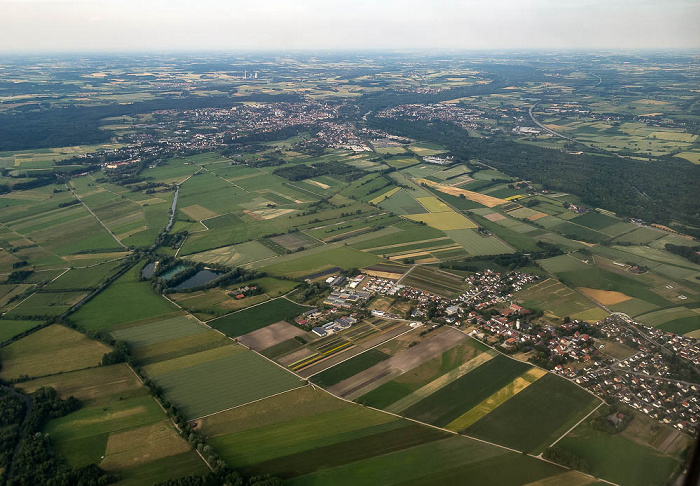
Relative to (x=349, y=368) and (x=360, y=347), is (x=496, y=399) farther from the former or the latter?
(x=360, y=347)

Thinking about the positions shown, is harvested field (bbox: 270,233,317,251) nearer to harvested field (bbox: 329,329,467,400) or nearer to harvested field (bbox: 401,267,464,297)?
harvested field (bbox: 401,267,464,297)

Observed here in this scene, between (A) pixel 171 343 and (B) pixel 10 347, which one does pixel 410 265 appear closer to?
(A) pixel 171 343

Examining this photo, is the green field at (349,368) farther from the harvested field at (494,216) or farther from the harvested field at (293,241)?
the harvested field at (494,216)

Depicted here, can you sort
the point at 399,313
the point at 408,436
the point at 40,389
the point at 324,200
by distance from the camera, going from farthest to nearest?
the point at 324,200 < the point at 399,313 < the point at 40,389 < the point at 408,436

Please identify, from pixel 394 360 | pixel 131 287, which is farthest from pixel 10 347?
pixel 394 360

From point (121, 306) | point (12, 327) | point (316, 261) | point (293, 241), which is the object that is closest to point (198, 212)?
point (293, 241)

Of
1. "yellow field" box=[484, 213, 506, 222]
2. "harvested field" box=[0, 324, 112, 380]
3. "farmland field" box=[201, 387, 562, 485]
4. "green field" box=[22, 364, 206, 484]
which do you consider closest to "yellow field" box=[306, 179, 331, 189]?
"yellow field" box=[484, 213, 506, 222]
